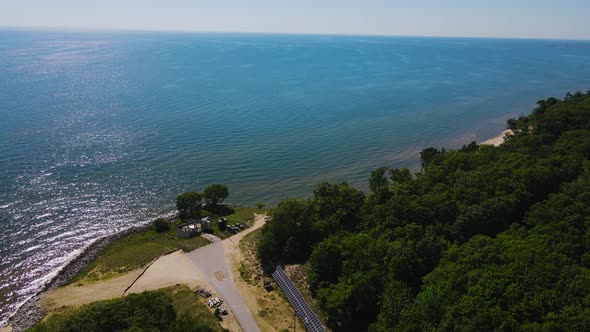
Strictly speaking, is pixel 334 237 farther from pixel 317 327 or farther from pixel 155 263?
pixel 155 263

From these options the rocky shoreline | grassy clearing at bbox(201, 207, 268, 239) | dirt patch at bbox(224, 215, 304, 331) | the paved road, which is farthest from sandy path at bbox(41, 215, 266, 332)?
grassy clearing at bbox(201, 207, 268, 239)

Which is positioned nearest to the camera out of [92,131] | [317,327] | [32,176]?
[317,327]

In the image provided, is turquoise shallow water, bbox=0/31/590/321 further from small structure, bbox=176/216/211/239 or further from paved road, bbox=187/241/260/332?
paved road, bbox=187/241/260/332

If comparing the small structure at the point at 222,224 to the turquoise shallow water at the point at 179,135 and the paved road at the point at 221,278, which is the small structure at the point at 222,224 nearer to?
the paved road at the point at 221,278

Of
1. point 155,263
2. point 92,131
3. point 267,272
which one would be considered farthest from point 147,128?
point 267,272

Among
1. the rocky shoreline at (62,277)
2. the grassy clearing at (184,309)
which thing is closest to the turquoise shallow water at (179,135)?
the rocky shoreline at (62,277)
